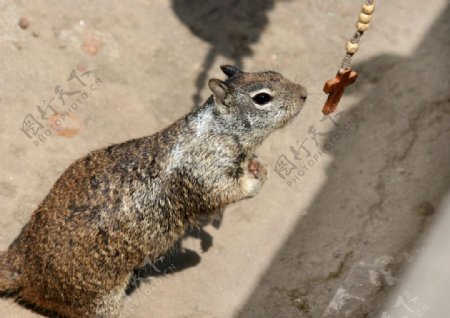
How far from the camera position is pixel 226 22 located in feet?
22.7

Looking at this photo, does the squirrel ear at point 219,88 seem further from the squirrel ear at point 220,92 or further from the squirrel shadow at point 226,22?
the squirrel shadow at point 226,22

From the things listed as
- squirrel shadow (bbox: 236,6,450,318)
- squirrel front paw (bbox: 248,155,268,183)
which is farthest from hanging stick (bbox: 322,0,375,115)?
squirrel shadow (bbox: 236,6,450,318)

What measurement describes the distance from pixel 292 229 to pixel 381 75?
2.13m

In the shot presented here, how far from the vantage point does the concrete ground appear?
16.9 feet

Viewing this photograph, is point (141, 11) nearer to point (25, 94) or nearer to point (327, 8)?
point (25, 94)

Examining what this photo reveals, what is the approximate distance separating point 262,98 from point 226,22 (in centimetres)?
276

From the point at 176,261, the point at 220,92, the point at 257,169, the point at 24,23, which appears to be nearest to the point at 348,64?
the point at 220,92

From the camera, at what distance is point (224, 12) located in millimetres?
7004

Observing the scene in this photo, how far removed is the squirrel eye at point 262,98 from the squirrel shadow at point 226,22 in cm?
219

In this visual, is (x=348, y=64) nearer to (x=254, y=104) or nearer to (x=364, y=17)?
(x=364, y=17)

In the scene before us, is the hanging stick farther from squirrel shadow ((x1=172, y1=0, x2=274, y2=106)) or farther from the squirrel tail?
the squirrel tail

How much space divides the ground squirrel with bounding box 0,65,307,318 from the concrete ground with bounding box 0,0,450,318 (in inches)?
23.1

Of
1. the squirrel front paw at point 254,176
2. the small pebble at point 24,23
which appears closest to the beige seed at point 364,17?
the squirrel front paw at point 254,176

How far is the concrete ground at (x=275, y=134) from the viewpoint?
516cm
